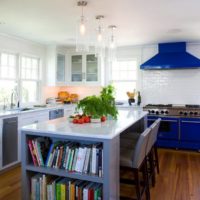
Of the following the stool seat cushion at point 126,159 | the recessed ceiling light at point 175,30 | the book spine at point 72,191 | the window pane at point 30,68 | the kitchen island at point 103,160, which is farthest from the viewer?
the window pane at point 30,68

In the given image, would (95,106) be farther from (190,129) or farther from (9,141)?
(190,129)

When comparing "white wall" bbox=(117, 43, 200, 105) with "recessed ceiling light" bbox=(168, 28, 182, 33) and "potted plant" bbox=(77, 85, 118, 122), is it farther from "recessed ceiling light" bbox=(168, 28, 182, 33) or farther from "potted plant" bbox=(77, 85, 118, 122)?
"potted plant" bbox=(77, 85, 118, 122)

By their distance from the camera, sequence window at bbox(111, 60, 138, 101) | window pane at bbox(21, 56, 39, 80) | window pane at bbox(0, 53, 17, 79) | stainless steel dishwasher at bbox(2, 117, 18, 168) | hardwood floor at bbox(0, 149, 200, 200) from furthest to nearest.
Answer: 1. window at bbox(111, 60, 138, 101)
2. window pane at bbox(21, 56, 39, 80)
3. window pane at bbox(0, 53, 17, 79)
4. stainless steel dishwasher at bbox(2, 117, 18, 168)
5. hardwood floor at bbox(0, 149, 200, 200)

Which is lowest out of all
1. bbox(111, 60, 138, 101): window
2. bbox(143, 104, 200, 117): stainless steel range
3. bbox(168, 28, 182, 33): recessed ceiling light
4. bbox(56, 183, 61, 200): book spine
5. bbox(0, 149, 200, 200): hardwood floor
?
bbox(0, 149, 200, 200): hardwood floor

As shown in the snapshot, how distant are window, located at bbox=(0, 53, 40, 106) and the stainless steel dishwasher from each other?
932 mm

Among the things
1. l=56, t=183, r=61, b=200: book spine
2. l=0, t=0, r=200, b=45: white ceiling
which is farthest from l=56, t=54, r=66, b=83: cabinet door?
l=56, t=183, r=61, b=200: book spine

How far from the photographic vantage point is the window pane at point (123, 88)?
604 cm

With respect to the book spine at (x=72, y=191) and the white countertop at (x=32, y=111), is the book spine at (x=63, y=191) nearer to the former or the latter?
the book spine at (x=72, y=191)

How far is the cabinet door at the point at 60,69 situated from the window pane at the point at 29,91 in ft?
2.03

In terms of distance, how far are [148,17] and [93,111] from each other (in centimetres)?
180

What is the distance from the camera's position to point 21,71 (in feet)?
16.5

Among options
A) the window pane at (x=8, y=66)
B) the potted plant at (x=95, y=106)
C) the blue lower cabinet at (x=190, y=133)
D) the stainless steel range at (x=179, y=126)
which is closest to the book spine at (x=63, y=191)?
the potted plant at (x=95, y=106)

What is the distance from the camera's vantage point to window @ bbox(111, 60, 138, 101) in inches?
236

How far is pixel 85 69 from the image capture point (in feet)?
19.8
